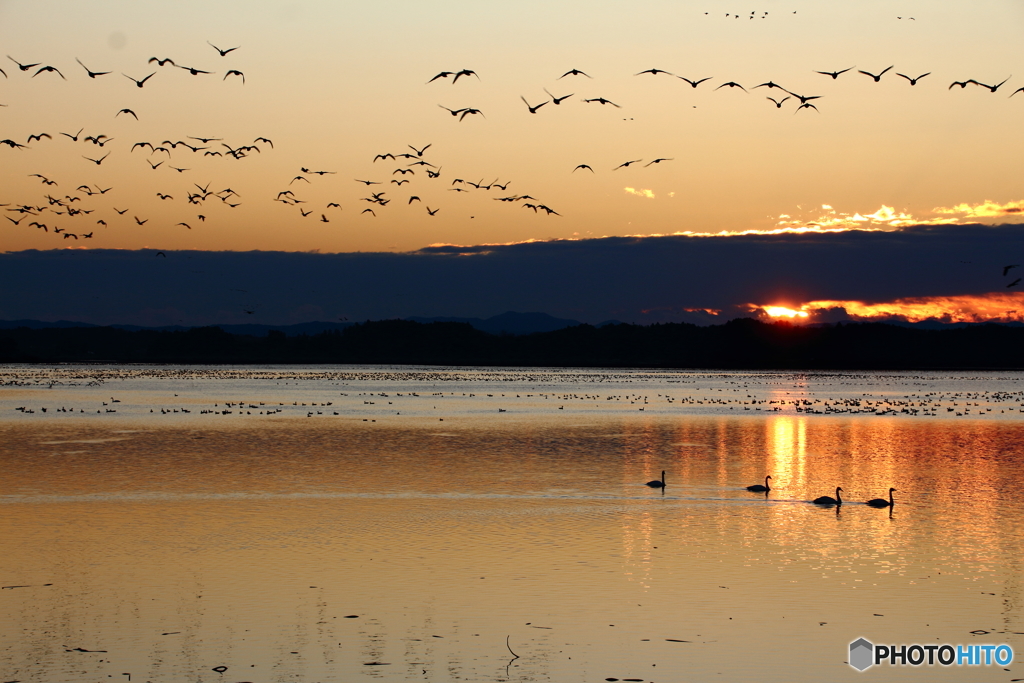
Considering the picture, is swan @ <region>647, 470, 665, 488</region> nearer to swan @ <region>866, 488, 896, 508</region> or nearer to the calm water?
the calm water

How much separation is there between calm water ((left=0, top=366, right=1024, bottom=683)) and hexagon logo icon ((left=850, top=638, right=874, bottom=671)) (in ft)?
0.74

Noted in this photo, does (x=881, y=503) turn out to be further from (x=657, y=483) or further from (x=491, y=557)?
(x=491, y=557)

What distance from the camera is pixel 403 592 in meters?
17.8

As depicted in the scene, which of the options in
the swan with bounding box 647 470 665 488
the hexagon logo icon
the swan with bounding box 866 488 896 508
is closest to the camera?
the hexagon logo icon

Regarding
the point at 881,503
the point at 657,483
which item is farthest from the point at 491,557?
the point at 881,503

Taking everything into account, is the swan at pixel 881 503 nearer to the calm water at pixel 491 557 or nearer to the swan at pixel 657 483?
the calm water at pixel 491 557

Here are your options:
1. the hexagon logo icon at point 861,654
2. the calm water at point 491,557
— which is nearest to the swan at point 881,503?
the calm water at point 491,557

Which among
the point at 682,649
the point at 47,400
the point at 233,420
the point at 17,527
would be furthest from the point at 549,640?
the point at 47,400

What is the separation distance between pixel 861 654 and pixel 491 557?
793cm

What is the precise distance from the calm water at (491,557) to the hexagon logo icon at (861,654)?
23cm

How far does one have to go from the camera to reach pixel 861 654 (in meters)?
14.7

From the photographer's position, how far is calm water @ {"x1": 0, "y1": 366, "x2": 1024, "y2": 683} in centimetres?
1448

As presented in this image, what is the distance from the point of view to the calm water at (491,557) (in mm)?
14484

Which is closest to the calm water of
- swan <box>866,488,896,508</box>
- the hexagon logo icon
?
the hexagon logo icon
